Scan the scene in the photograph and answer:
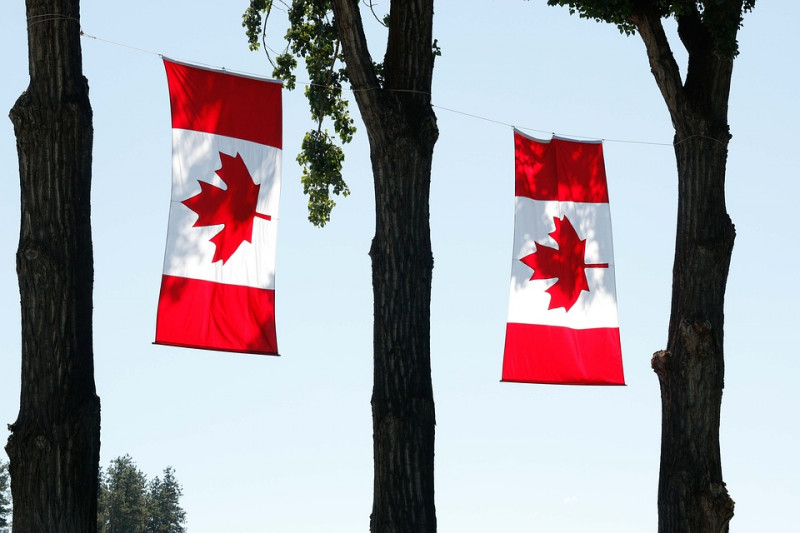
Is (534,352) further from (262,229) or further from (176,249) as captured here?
(176,249)

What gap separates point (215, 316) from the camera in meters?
11.7

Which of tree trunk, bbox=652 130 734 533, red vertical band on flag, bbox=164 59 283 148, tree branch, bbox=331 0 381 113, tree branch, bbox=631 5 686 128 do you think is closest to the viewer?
red vertical band on flag, bbox=164 59 283 148

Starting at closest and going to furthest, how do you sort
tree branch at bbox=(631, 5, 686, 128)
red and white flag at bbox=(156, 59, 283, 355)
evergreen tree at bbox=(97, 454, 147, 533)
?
red and white flag at bbox=(156, 59, 283, 355) → tree branch at bbox=(631, 5, 686, 128) → evergreen tree at bbox=(97, 454, 147, 533)

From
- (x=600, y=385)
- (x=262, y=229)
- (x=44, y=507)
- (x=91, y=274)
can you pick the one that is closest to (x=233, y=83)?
(x=262, y=229)

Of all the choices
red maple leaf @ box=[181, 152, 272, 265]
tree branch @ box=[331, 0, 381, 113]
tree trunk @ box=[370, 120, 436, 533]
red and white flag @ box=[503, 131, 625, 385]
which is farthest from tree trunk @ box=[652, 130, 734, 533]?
red maple leaf @ box=[181, 152, 272, 265]

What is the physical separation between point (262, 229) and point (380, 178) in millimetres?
1676

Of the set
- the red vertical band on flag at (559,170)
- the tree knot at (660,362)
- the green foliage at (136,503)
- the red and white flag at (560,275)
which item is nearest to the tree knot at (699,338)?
the tree knot at (660,362)

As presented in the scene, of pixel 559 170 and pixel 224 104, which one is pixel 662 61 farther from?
pixel 224 104

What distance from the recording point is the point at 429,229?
1321 cm

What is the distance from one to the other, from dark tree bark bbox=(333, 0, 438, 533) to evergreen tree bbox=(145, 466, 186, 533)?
7005 cm

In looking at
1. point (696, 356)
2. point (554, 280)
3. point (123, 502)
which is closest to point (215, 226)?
point (554, 280)

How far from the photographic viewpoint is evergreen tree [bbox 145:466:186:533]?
261 feet

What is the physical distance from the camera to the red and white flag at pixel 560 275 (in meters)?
14.3

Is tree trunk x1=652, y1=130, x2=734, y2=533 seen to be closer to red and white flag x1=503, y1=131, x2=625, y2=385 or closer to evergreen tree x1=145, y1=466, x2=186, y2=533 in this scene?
red and white flag x1=503, y1=131, x2=625, y2=385
